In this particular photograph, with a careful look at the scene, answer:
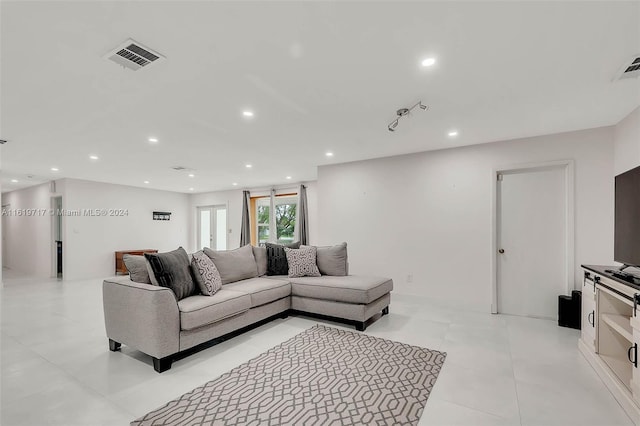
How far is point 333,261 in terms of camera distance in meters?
4.23

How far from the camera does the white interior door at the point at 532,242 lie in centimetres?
383

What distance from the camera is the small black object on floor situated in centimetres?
346

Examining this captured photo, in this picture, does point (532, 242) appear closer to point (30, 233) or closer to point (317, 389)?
point (317, 389)

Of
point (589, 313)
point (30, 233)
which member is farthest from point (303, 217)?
point (30, 233)

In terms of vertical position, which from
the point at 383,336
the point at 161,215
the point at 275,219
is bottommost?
the point at 383,336

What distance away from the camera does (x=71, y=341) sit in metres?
3.12

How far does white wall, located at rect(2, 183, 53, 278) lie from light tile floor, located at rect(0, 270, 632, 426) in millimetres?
4414

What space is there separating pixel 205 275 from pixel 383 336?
2.02m

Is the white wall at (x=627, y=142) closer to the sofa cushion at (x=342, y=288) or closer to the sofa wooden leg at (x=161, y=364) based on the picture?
the sofa cushion at (x=342, y=288)

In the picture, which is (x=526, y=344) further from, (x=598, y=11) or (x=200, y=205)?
(x=200, y=205)

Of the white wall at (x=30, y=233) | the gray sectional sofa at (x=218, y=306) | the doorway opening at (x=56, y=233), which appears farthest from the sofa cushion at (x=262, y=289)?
the white wall at (x=30, y=233)

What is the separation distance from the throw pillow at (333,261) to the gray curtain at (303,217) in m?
3.36

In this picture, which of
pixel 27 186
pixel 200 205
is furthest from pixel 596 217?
pixel 27 186

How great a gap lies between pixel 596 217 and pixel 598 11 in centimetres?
288
